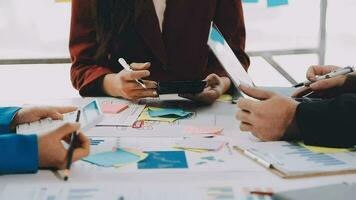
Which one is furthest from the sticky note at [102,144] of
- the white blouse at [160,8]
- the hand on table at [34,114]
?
the white blouse at [160,8]

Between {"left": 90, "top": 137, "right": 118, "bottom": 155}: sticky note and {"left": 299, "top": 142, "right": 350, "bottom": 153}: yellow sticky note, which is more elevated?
{"left": 90, "top": 137, "right": 118, "bottom": 155}: sticky note

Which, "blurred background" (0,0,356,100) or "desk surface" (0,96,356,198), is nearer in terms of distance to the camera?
"desk surface" (0,96,356,198)

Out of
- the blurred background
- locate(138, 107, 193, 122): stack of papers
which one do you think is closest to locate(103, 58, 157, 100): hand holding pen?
locate(138, 107, 193, 122): stack of papers

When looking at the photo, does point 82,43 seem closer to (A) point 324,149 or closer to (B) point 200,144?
(B) point 200,144

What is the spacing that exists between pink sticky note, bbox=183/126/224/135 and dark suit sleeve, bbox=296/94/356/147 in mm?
203

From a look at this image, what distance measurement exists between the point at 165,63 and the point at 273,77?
1.49m

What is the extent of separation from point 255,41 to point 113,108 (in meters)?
1.72

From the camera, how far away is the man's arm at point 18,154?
81cm

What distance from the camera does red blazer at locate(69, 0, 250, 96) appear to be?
163cm

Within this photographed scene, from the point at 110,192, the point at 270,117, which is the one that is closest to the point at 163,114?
the point at 270,117

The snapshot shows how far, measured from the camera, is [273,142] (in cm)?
102

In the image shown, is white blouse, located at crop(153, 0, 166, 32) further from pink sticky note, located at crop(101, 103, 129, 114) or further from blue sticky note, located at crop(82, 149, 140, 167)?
blue sticky note, located at crop(82, 149, 140, 167)

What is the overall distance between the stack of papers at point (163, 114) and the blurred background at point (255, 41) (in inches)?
61.1

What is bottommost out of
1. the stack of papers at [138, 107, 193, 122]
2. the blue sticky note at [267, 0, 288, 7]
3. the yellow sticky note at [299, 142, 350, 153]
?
the yellow sticky note at [299, 142, 350, 153]
